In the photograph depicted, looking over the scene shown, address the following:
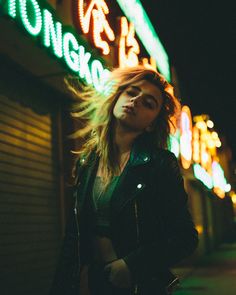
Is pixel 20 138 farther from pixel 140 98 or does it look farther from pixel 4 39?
pixel 140 98

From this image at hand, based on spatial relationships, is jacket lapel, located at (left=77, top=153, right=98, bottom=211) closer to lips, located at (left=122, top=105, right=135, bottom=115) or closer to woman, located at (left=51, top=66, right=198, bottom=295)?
woman, located at (left=51, top=66, right=198, bottom=295)

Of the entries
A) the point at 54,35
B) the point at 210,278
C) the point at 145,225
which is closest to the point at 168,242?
the point at 145,225

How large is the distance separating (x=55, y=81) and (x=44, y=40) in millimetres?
1211

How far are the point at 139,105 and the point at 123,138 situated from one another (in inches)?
7.9

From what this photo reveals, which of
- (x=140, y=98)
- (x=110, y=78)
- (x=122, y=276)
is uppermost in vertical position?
(x=110, y=78)

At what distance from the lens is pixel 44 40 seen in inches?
178

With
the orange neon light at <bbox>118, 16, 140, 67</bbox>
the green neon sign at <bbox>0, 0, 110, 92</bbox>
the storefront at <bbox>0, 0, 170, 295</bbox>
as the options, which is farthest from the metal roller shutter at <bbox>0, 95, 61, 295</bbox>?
the orange neon light at <bbox>118, 16, 140, 67</bbox>

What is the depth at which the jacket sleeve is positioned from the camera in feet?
5.55

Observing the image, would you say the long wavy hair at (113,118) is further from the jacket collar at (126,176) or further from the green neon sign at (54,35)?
the green neon sign at (54,35)

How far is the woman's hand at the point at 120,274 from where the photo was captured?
5.58ft

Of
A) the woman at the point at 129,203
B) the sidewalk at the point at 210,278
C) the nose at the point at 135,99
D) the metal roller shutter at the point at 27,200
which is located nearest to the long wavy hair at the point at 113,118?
the woman at the point at 129,203

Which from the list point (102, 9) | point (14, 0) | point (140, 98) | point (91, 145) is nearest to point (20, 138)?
point (14, 0)

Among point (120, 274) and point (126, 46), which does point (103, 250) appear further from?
point (126, 46)

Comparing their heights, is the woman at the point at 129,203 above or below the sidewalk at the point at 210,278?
above
